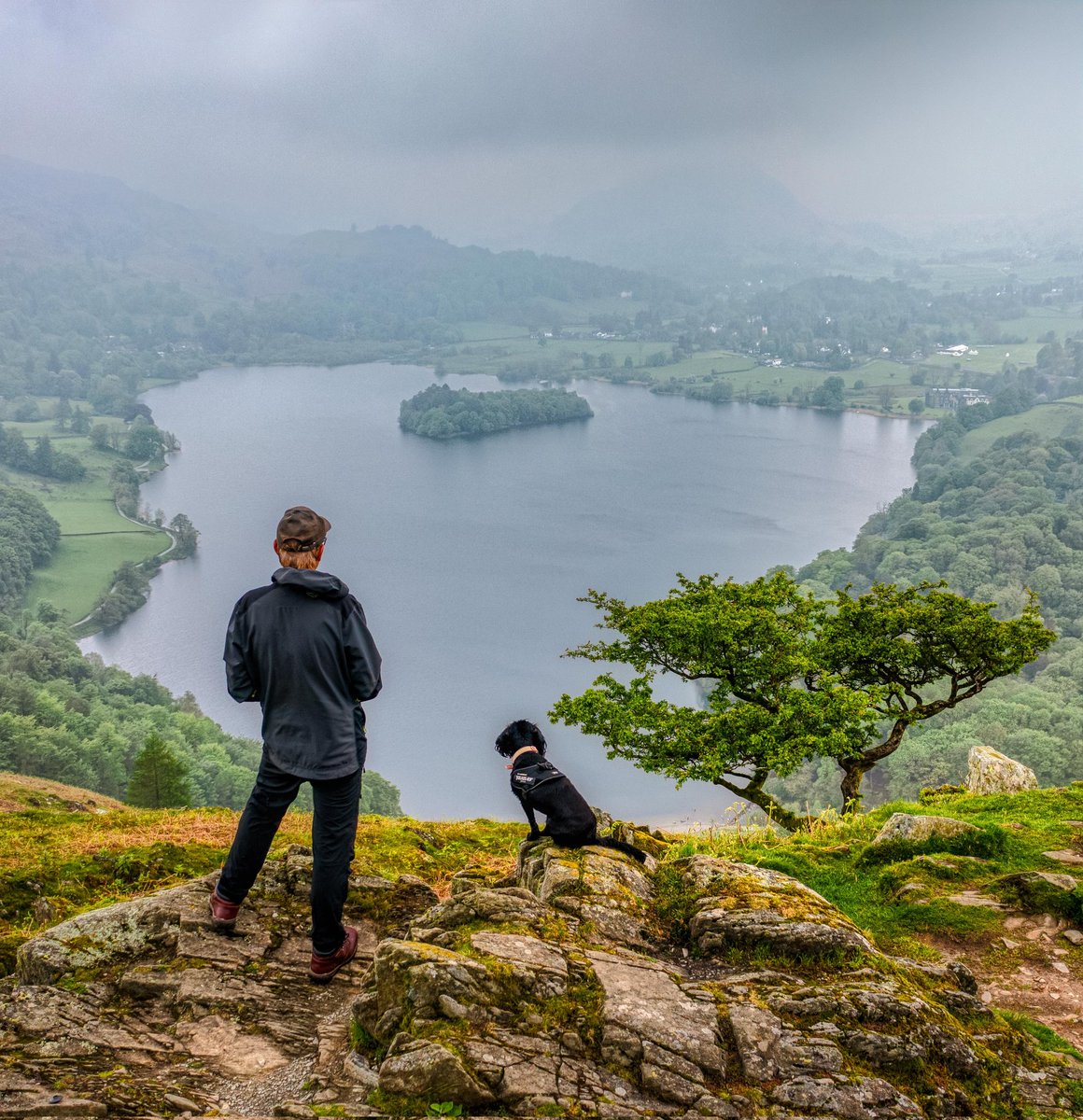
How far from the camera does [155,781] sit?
20.0m

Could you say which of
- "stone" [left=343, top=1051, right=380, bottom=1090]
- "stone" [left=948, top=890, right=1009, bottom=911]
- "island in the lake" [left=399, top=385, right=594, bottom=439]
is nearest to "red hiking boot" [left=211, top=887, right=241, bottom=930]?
"stone" [left=343, top=1051, right=380, bottom=1090]

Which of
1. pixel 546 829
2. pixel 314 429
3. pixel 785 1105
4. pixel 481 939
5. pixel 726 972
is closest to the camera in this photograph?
pixel 785 1105

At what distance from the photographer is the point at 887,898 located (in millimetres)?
7336

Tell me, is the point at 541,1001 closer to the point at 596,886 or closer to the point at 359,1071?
the point at 359,1071

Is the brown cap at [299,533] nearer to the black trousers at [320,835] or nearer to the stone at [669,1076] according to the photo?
the black trousers at [320,835]

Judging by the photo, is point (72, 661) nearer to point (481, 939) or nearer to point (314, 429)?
point (481, 939)

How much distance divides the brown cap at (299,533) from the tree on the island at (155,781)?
1714 centimetres

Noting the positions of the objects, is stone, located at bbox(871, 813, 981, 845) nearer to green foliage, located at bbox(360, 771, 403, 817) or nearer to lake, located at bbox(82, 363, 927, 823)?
green foliage, located at bbox(360, 771, 403, 817)

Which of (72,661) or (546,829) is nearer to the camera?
(546,829)

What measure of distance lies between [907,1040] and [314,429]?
188548mm

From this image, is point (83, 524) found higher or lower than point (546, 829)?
lower

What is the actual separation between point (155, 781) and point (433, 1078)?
728 inches

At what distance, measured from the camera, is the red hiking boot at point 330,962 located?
4.96m

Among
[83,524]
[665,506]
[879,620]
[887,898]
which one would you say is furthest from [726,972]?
[83,524]
